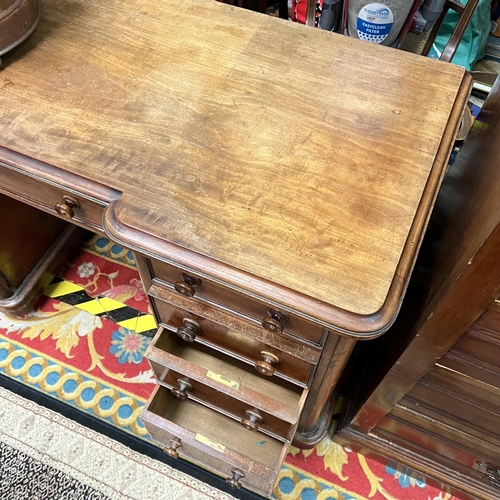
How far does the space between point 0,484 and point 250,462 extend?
68cm

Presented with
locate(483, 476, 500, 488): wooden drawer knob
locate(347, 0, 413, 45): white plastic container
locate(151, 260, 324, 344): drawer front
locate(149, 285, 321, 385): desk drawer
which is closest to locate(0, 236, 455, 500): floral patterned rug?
locate(483, 476, 500, 488): wooden drawer knob

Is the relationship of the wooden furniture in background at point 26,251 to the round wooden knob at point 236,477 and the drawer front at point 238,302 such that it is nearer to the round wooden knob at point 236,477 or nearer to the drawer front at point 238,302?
the drawer front at point 238,302

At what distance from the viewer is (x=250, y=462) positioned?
0.85 metres

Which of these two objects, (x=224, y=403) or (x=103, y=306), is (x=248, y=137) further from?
(x=103, y=306)

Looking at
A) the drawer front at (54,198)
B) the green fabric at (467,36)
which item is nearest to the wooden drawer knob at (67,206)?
the drawer front at (54,198)

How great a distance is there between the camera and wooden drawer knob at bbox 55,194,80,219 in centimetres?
73

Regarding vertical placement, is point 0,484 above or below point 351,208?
below

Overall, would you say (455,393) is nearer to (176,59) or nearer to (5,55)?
(176,59)

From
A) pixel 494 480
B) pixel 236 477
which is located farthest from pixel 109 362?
pixel 494 480

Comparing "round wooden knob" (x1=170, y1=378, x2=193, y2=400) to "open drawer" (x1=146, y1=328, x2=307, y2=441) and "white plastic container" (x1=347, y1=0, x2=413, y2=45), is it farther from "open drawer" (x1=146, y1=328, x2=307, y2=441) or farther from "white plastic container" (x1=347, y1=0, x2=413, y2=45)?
"white plastic container" (x1=347, y1=0, x2=413, y2=45)

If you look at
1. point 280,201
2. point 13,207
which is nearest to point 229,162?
point 280,201

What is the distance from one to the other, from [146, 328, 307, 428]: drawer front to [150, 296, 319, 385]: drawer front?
0.04 meters

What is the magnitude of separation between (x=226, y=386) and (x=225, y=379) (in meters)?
0.02

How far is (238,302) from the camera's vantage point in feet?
2.26
